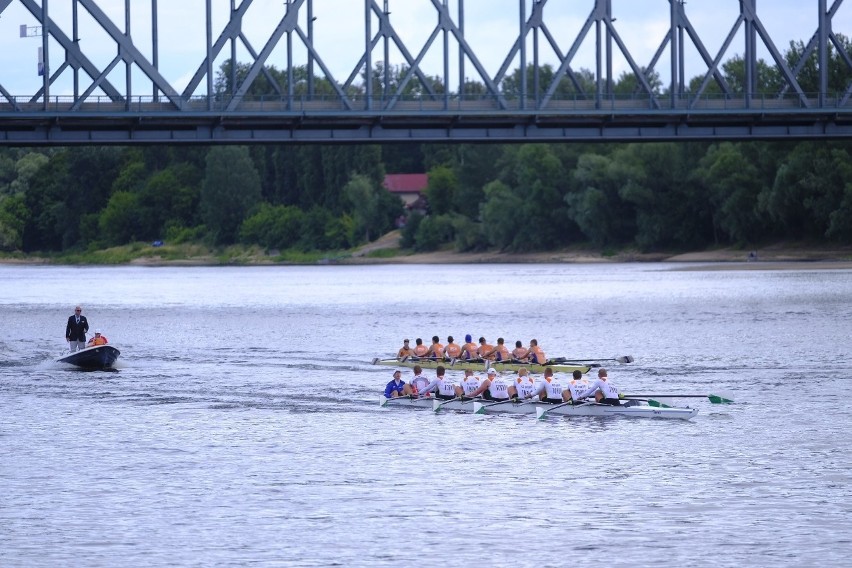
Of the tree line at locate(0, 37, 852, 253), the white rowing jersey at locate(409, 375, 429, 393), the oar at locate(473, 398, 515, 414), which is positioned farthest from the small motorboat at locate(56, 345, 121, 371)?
the tree line at locate(0, 37, 852, 253)

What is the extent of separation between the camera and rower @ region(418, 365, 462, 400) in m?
39.1

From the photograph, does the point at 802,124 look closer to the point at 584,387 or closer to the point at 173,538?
the point at 584,387

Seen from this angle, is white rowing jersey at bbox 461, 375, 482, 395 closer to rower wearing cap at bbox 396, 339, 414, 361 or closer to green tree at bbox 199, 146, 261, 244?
rower wearing cap at bbox 396, 339, 414, 361

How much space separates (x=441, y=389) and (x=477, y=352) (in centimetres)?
814

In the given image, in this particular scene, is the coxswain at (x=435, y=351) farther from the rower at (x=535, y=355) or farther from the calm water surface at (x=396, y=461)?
the rower at (x=535, y=355)

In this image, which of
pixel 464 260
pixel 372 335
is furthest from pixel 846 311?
pixel 464 260

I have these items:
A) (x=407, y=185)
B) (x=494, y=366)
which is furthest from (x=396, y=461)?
(x=407, y=185)

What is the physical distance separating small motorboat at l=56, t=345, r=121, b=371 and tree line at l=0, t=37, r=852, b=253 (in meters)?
29.4

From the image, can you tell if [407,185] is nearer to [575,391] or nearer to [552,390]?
[552,390]

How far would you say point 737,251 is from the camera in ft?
416

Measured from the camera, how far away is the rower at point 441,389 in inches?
1539

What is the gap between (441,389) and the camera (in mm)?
39469

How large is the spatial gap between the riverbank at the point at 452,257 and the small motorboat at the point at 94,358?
68.3 meters

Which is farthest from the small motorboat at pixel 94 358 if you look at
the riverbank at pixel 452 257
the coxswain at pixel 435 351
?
the riverbank at pixel 452 257
